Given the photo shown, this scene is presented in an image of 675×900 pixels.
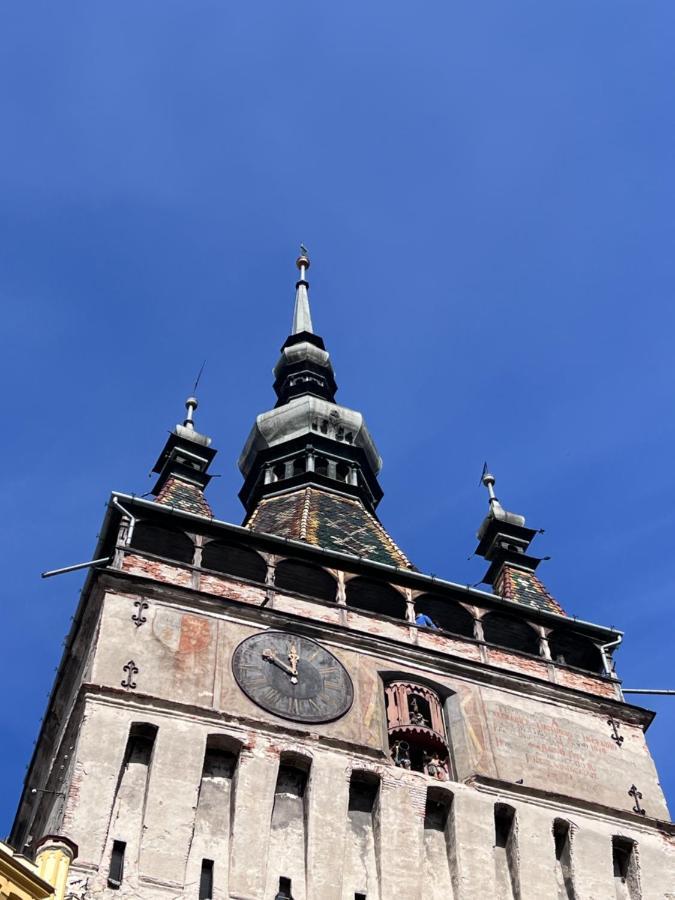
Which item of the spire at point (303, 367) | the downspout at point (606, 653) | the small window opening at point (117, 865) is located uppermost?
the spire at point (303, 367)

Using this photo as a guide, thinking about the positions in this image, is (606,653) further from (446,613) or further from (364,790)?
(364,790)

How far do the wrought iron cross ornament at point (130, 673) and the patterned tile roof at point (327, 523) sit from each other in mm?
7465

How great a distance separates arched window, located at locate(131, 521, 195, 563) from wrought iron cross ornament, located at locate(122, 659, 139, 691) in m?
4.12

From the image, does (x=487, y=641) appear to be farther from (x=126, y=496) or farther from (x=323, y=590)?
(x=126, y=496)

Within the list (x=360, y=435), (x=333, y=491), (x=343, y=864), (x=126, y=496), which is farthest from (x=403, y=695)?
(x=360, y=435)

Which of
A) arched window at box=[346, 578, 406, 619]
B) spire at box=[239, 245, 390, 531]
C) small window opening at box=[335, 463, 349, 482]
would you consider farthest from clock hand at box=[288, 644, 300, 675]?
small window opening at box=[335, 463, 349, 482]

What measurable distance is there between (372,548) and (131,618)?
8.91m

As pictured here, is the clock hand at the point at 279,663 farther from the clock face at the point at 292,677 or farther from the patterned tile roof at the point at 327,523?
the patterned tile roof at the point at 327,523

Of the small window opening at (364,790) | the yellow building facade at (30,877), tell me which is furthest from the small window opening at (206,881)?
the yellow building facade at (30,877)

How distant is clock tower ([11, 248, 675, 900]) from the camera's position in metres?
19.6

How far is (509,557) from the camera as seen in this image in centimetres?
3288

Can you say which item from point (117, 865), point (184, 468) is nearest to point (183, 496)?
point (184, 468)

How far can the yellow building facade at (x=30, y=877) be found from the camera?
14.1 m

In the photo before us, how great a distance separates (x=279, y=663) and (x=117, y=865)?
4954mm
